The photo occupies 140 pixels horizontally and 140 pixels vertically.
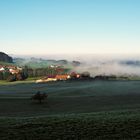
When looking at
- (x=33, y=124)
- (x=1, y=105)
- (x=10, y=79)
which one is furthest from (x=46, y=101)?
(x=10, y=79)

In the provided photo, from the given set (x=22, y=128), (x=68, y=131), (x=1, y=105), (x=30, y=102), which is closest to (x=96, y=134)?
(x=68, y=131)

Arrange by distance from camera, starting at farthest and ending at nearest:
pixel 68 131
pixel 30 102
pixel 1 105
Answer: pixel 30 102 < pixel 1 105 < pixel 68 131

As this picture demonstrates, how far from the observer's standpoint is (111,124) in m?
27.7

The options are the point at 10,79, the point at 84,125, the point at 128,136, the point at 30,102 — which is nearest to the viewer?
the point at 128,136

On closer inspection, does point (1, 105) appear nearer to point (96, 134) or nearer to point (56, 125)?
point (56, 125)

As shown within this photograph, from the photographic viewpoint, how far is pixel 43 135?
81.2 ft

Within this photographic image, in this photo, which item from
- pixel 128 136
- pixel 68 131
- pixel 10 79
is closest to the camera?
pixel 128 136

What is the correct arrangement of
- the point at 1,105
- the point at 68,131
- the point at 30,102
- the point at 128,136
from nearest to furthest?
the point at 128,136 < the point at 68,131 < the point at 1,105 < the point at 30,102

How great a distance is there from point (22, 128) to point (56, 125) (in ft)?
Answer: 9.14

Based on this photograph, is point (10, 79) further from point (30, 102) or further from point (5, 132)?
point (5, 132)

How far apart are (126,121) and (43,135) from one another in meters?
7.84

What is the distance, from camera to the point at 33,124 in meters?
28.7

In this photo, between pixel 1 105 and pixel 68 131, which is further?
pixel 1 105

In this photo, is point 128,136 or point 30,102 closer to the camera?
point 128,136
